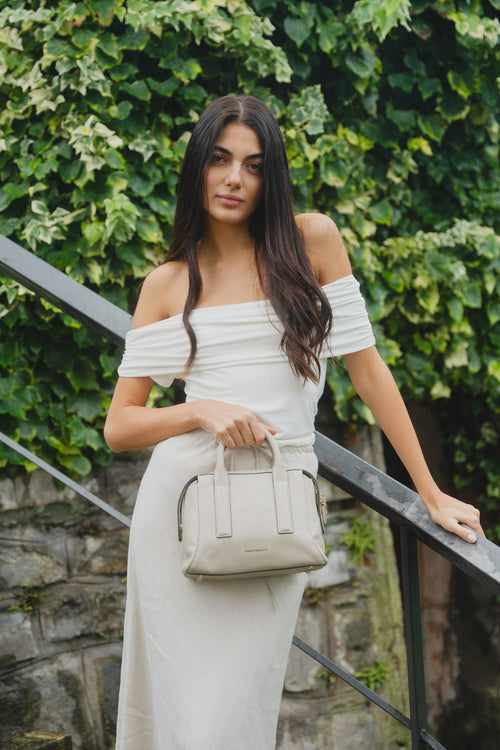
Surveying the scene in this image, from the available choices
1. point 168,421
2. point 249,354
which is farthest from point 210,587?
point 249,354

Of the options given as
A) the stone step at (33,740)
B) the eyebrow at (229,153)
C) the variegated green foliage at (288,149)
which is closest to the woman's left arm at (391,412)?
the eyebrow at (229,153)

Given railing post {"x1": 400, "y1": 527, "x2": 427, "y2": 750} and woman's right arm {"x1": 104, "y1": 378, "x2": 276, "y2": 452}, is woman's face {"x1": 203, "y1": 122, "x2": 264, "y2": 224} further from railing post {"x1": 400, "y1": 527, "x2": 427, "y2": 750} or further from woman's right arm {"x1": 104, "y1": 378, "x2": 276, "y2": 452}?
railing post {"x1": 400, "y1": 527, "x2": 427, "y2": 750}

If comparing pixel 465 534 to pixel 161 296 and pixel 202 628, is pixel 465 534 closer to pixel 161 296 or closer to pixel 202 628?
pixel 202 628

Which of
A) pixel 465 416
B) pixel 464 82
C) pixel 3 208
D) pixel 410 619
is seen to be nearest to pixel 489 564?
pixel 410 619

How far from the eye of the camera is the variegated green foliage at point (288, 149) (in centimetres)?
260

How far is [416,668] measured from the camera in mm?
1471

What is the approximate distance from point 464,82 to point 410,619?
2.43 metres

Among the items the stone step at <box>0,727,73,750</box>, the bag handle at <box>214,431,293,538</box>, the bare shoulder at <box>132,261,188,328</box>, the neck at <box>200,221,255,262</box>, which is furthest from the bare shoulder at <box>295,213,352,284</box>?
the stone step at <box>0,727,73,750</box>

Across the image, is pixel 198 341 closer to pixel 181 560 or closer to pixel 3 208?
pixel 181 560

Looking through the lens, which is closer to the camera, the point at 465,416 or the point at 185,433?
the point at 185,433

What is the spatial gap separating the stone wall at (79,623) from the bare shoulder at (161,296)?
1338 millimetres

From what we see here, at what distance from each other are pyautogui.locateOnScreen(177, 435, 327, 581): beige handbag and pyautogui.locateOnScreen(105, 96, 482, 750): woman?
84mm

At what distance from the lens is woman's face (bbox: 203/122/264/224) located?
150cm

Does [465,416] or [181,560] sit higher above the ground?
[465,416]
